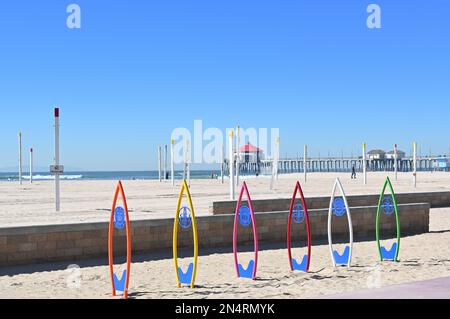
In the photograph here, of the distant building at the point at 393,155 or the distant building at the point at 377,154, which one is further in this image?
the distant building at the point at 393,155

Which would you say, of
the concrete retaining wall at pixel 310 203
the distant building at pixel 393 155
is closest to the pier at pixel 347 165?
the distant building at pixel 393 155

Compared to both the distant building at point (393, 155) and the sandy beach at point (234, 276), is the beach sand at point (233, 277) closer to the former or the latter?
the sandy beach at point (234, 276)

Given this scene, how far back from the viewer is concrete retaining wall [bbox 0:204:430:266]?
829cm

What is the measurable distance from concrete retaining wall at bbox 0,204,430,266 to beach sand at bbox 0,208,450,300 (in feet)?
0.76

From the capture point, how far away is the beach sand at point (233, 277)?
6703 millimetres

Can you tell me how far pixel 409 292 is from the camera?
5801 millimetres

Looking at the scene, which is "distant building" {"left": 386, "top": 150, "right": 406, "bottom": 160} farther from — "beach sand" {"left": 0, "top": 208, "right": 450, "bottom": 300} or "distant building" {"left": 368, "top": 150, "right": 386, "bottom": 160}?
"beach sand" {"left": 0, "top": 208, "right": 450, "bottom": 300}

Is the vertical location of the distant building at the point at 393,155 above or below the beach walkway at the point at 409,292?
above

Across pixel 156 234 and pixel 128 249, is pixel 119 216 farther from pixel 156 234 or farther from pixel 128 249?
pixel 156 234

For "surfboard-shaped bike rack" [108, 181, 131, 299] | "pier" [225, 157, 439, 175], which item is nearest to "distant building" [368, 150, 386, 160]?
"pier" [225, 157, 439, 175]

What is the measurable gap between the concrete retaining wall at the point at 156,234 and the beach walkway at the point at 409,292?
425cm

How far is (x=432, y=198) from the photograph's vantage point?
17.3m
